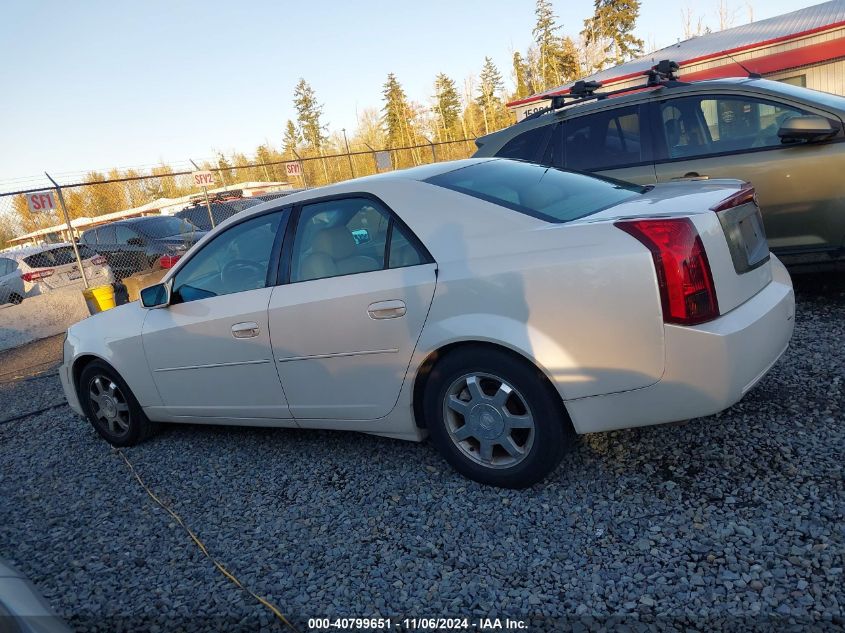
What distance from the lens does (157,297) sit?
413 centimetres

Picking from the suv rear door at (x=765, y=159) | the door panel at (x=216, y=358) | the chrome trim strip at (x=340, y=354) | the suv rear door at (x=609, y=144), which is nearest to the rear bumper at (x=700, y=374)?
the chrome trim strip at (x=340, y=354)

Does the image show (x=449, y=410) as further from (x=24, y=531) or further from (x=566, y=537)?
(x=24, y=531)

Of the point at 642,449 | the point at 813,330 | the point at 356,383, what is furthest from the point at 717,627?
the point at 813,330

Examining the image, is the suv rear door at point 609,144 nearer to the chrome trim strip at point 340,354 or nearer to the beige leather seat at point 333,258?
the beige leather seat at point 333,258

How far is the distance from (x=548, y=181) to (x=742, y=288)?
1183 millimetres

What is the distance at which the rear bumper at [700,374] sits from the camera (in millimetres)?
2471

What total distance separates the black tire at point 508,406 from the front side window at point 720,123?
10.8 ft

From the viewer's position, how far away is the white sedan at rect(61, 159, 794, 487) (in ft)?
8.28

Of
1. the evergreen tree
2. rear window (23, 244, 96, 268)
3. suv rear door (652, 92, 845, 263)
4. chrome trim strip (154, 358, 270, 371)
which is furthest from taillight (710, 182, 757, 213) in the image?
the evergreen tree

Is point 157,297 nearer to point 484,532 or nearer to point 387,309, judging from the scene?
point 387,309

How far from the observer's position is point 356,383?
3.29m

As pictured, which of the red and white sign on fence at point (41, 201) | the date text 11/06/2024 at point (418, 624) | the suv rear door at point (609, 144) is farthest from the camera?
the red and white sign on fence at point (41, 201)

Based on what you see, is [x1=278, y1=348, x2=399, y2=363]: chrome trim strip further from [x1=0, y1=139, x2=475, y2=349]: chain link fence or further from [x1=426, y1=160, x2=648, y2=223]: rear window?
[x1=0, y1=139, x2=475, y2=349]: chain link fence

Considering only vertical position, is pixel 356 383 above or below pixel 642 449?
above
